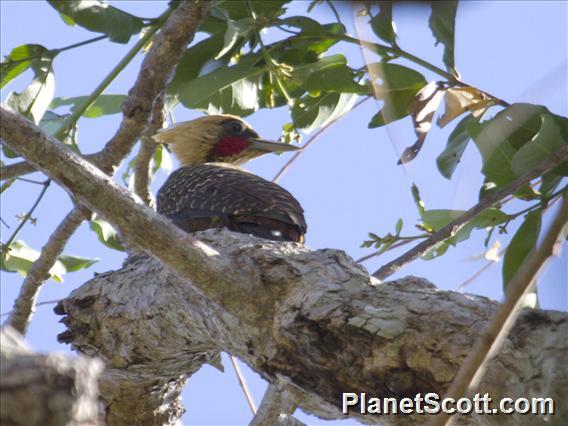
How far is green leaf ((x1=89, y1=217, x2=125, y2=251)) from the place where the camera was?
4554 mm

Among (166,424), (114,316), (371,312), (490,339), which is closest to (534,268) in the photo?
(490,339)

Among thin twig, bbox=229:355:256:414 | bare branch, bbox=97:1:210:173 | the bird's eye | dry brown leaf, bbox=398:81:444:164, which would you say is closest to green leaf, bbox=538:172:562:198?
dry brown leaf, bbox=398:81:444:164

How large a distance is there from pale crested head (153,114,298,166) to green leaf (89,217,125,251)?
162 centimetres

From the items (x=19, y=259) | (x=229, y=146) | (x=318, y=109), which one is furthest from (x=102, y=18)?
(x=229, y=146)

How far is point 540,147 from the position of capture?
9.29ft

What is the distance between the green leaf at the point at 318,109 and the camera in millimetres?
4152

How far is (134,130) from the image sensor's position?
4.18m

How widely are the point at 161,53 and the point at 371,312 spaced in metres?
1.93

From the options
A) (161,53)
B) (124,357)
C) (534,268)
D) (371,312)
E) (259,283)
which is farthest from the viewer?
(161,53)

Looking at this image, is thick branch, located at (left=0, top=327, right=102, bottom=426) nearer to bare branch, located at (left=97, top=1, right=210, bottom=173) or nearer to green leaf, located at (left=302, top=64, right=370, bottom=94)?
green leaf, located at (left=302, top=64, right=370, bottom=94)

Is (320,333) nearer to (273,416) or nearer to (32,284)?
(273,416)

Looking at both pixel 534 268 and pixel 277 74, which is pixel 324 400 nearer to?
pixel 534 268

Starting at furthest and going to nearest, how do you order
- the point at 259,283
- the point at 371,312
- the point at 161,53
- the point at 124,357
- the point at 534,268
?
1. the point at 161,53
2. the point at 124,357
3. the point at 259,283
4. the point at 371,312
5. the point at 534,268

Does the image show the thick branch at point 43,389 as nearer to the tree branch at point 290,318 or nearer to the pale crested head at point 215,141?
the tree branch at point 290,318
